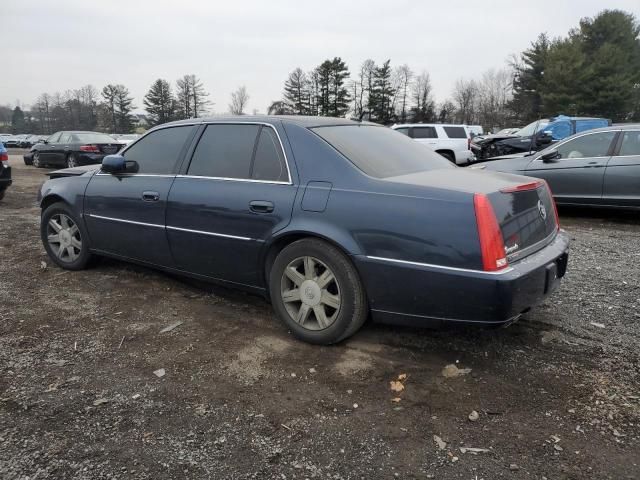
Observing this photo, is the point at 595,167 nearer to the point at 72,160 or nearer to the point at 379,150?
the point at 379,150

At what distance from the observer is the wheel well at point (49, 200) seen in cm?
503

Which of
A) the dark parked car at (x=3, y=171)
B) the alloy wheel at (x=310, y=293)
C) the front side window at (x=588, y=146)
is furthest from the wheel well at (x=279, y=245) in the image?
the dark parked car at (x=3, y=171)

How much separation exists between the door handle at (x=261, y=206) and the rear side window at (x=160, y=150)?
1.05 m

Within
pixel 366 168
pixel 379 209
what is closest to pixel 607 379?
pixel 379 209

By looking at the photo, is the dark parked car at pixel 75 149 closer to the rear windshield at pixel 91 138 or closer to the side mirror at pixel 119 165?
the rear windshield at pixel 91 138

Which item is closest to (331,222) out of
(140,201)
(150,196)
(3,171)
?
(150,196)

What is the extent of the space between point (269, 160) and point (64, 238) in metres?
2.73

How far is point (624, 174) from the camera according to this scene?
7.36 metres

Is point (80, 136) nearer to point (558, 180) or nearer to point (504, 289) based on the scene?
point (558, 180)

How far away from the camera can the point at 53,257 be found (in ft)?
17.1

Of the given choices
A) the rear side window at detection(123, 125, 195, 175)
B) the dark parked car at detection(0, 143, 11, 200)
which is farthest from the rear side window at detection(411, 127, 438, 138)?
the rear side window at detection(123, 125, 195, 175)

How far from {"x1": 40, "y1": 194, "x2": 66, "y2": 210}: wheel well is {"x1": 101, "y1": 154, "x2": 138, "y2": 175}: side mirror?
90 cm

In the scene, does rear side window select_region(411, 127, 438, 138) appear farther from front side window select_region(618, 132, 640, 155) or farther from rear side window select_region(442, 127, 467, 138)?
front side window select_region(618, 132, 640, 155)

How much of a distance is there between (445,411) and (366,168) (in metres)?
1.55
